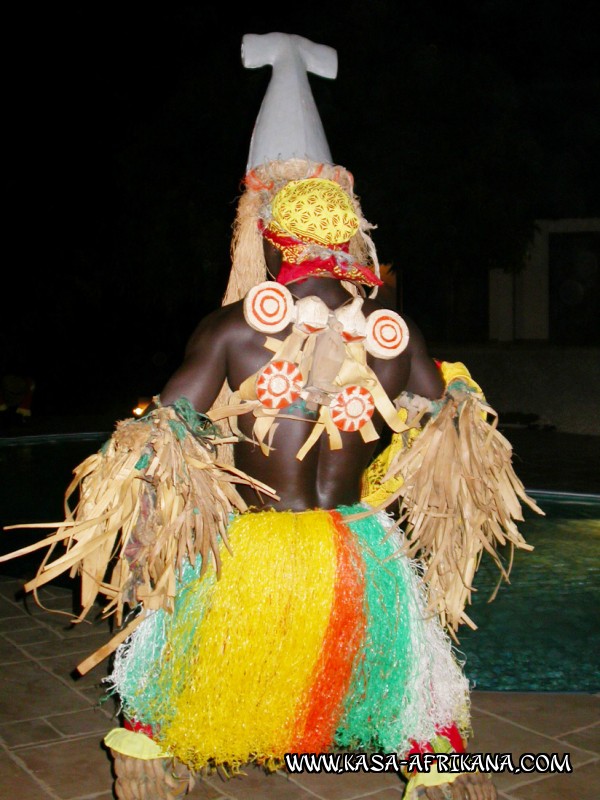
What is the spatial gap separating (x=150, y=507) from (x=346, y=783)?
4.38 ft

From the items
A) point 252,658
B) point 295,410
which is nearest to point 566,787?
point 252,658

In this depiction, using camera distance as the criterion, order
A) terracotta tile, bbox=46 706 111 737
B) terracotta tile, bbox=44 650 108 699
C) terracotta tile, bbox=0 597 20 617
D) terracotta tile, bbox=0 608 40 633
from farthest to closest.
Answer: terracotta tile, bbox=0 597 20 617
terracotta tile, bbox=0 608 40 633
terracotta tile, bbox=44 650 108 699
terracotta tile, bbox=46 706 111 737

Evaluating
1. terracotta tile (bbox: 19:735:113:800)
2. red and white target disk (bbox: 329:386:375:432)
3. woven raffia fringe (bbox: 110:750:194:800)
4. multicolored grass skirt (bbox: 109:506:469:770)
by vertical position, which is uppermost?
red and white target disk (bbox: 329:386:375:432)

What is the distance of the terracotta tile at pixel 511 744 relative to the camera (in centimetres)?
281

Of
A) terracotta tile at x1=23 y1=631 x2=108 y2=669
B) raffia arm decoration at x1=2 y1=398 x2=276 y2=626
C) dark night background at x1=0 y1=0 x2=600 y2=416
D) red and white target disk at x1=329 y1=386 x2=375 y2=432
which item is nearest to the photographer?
raffia arm decoration at x1=2 y1=398 x2=276 y2=626

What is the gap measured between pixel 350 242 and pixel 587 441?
994cm

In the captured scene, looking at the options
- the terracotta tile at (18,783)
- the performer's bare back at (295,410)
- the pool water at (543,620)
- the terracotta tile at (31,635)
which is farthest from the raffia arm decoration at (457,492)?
the terracotta tile at (31,635)

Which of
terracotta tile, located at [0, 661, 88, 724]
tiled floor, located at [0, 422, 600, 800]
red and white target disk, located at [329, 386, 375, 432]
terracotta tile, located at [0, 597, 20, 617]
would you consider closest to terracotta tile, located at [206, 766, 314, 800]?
tiled floor, located at [0, 422, 600, 800]

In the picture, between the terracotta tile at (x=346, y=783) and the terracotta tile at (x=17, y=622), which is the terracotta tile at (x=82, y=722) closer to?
the terracotta tile at (x=346, y=783)

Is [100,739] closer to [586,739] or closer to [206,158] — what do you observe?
[586,739]

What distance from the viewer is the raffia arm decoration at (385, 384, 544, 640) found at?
2.23 metres

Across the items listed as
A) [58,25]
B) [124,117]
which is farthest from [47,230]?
[58,25]
